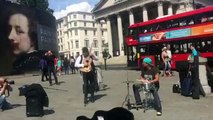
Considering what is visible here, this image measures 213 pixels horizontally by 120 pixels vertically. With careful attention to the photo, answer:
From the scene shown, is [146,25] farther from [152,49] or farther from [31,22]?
[31,22]

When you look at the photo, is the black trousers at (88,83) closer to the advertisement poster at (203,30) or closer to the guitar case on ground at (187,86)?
the guitar case on ground at (187,86)

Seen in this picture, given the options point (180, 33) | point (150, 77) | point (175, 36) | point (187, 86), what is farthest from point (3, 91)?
point (175, 36)

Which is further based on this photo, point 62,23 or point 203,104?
point 62,23

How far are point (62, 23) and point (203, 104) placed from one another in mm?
127635

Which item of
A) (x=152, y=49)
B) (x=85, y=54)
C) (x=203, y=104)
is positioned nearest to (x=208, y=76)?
(x=203, y=104)

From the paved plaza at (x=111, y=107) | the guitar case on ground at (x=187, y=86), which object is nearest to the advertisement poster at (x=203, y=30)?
the paved plaza at (x=111, y=107)

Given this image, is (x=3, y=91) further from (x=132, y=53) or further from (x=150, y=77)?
(x=132, y=53)

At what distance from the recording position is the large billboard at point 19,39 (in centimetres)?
3250

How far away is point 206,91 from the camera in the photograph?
12758 mm

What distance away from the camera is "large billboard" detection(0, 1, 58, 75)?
3250 cm

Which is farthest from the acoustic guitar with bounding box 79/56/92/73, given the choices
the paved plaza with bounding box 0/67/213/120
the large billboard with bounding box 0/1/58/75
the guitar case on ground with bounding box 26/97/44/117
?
the large billboard with bounding box 0/1/58/75

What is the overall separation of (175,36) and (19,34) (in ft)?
46.8

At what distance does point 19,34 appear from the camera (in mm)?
33312

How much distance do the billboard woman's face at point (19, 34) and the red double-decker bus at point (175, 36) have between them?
9.21 metres
